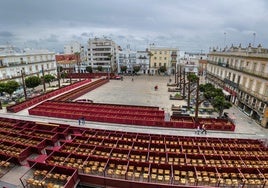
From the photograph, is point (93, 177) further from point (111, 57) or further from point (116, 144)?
point (111, 57)

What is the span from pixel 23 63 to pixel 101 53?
39.0m

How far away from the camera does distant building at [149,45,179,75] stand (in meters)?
87.7

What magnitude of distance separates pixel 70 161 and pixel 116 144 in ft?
17.6

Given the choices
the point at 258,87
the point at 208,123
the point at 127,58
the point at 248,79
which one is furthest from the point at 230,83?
the point at 127,58

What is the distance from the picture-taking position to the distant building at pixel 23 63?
52094 millimetres

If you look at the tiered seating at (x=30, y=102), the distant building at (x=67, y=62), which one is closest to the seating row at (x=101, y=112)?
the tiered seating at (x=30, y=102)

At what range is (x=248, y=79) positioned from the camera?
115 feet

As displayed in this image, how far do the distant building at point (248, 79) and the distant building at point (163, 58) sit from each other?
38.2m

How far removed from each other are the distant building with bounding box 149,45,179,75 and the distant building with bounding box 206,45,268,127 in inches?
1505

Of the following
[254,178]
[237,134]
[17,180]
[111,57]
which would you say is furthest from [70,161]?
[111,57]

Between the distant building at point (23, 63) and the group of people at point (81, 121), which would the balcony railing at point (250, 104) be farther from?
the distant building at point (23, 63)

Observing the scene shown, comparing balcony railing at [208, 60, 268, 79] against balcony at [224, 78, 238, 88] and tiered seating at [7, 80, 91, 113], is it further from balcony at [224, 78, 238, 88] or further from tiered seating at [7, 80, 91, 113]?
tiered seating at [7, 80, 91, 113]

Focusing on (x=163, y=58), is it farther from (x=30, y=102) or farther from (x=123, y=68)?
(x=30, y=102)

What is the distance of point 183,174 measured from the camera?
15.8 m
